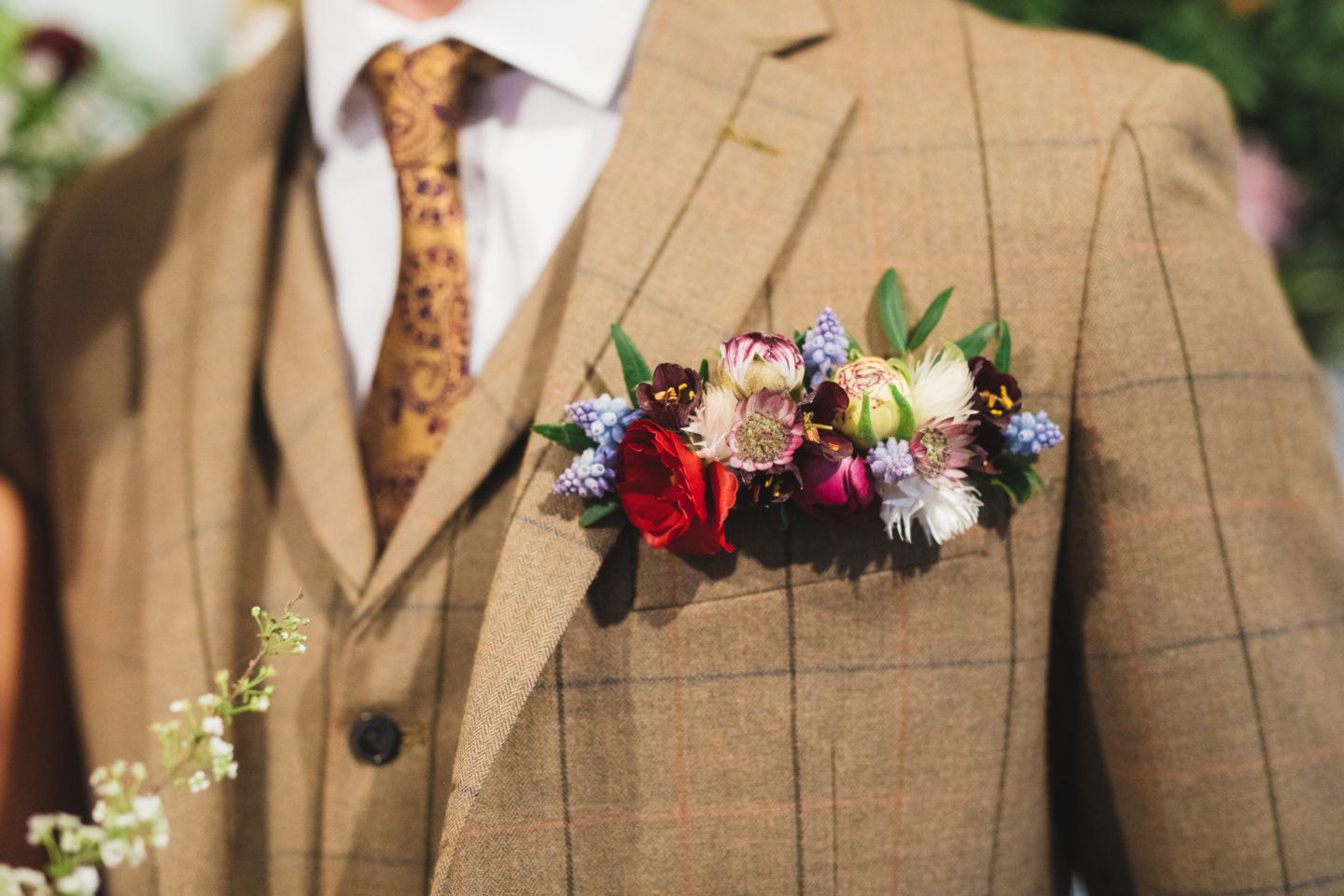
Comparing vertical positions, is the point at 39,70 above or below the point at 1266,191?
above

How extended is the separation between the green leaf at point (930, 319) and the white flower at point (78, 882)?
0.56m

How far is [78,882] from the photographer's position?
40 cm

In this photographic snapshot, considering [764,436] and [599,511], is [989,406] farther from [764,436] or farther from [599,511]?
[599,511]

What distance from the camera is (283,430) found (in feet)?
2.62

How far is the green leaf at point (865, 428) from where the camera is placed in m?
0.57

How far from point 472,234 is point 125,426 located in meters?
0.42

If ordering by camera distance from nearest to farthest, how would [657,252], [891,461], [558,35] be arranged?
[891,461] → [657,252] → [558,35]

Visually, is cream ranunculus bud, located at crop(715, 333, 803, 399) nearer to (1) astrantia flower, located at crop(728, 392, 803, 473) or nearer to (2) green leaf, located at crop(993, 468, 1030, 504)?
(1) astrantia flower, located at crop(728, 392, 803, 473)

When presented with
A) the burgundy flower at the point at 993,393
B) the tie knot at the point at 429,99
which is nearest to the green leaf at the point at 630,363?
the burgundy flower at the point at 993,393

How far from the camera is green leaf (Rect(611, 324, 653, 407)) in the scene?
0.61m

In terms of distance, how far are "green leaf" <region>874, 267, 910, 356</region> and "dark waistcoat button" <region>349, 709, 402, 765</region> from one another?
1.59 ft

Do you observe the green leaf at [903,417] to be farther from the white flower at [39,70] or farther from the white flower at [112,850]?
the white flower at [39,70]

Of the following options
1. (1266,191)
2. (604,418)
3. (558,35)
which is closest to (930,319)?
(604,418)

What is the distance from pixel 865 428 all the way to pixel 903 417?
0.02 metres
